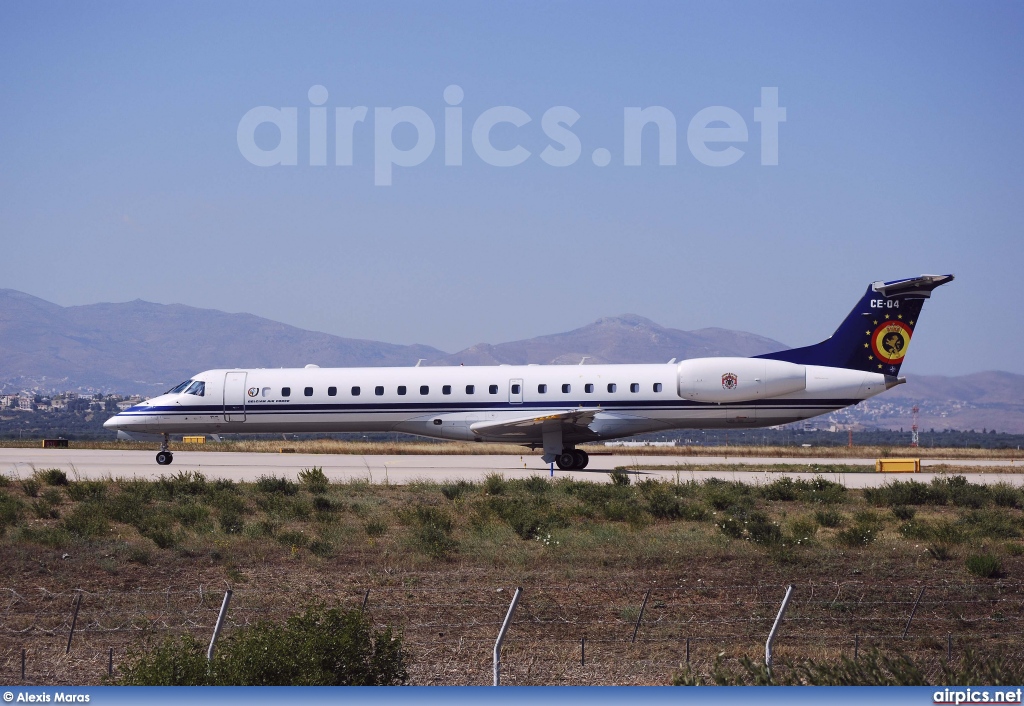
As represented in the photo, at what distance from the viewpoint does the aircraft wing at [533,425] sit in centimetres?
3147

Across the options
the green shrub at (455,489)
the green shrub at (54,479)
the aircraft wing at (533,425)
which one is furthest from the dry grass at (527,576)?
the aircraft wing at (533,425)

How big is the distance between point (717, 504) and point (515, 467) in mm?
13231

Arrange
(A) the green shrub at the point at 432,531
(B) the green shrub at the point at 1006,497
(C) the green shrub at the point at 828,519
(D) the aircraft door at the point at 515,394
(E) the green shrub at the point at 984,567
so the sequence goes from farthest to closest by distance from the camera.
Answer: (D) the aircraft door at the point at 515,394 → (B) the green shrub at the point at 1006,497 → (C) the green shrub at the point at 828,519 → (A) the green shrub at the point at 432,531 → (E) the green shrub at the point at 984,567

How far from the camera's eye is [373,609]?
44.0ft

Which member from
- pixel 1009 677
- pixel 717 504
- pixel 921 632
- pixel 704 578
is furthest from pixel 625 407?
pixel 1009 677

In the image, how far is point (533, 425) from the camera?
1260 inches

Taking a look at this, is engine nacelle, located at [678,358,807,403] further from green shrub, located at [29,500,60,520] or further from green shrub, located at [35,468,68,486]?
green shrub, located at [29,500,60,520]

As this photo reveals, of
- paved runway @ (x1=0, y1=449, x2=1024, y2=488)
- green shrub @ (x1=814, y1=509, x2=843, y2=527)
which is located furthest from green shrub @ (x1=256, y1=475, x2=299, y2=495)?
green shrub @ (x1=814, y1=509, x2=843, y2=527)

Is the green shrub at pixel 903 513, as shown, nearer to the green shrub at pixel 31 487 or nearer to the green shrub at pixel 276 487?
the green shrub at pixel 276 487

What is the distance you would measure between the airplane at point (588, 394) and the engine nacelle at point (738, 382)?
0.10ft

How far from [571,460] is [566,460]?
182mm

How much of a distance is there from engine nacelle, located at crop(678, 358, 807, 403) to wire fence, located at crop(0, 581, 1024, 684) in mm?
17242

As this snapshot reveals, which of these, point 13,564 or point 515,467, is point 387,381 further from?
point 13,564

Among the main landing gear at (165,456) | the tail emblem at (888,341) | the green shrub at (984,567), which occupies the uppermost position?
the tail emblem at (888,341)
